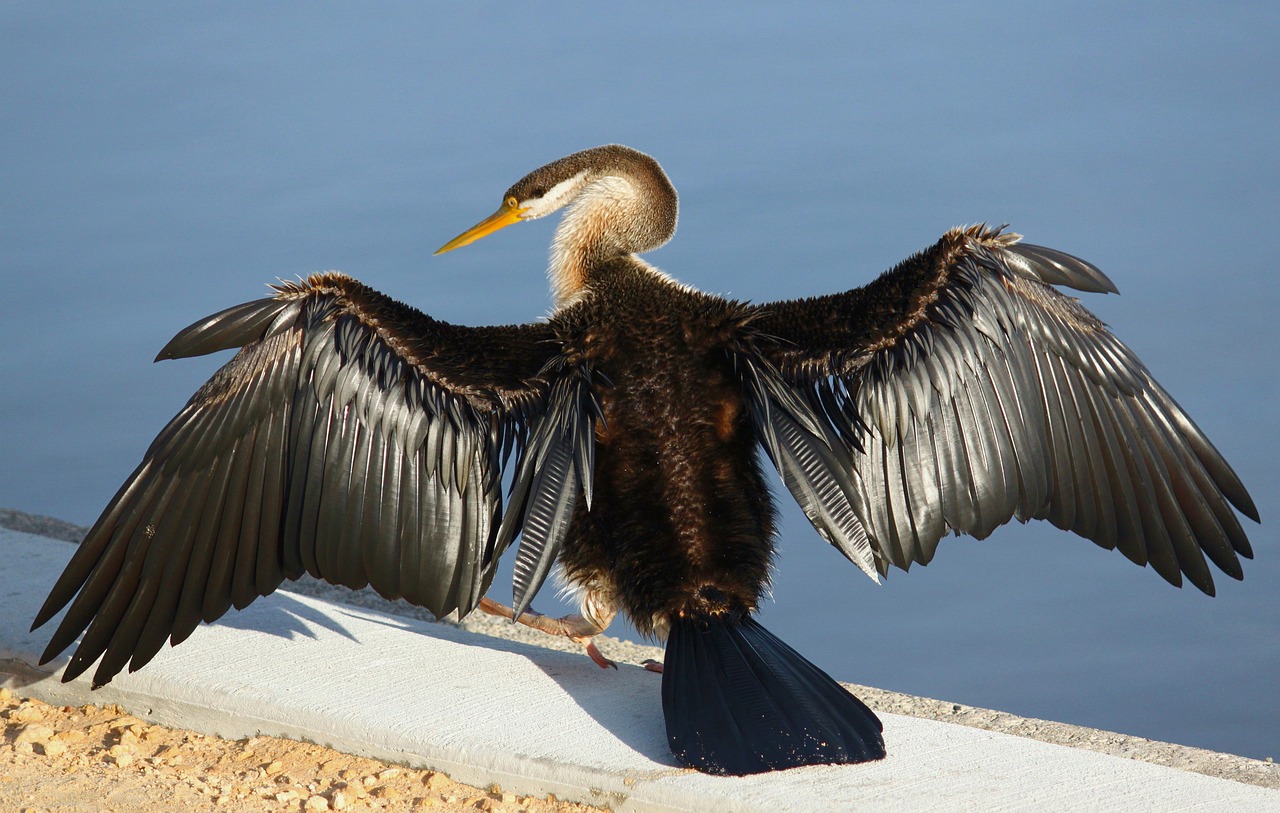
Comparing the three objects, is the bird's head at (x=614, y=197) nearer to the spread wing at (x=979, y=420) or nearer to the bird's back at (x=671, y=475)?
the bird's back at (x=671, y=475)

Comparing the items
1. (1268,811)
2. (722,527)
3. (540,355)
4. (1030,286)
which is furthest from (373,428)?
(1268,811)

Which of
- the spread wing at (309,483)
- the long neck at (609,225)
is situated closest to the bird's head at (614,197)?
the long neck at (609,225)

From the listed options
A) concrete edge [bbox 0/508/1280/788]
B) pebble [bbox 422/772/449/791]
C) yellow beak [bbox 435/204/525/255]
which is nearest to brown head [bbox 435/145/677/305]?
yellow beak [bbox 435/204/525/255]

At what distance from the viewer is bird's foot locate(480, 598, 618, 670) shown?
423cm

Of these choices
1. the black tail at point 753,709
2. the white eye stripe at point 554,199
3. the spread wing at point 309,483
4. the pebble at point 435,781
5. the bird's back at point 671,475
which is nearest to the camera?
the black tail at point 753,709

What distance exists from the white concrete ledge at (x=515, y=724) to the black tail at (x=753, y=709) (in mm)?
75

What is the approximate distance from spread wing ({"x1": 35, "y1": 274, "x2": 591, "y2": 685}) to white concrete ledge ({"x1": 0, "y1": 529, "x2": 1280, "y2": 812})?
355 millimetres

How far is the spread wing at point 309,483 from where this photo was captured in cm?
384

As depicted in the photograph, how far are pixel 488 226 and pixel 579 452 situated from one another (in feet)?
6.58

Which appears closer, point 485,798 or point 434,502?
point 485,798

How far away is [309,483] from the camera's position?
3844mm

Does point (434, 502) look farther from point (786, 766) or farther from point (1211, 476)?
point (1211, 476)

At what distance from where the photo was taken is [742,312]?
405cm

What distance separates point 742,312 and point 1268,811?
2.01 metres
